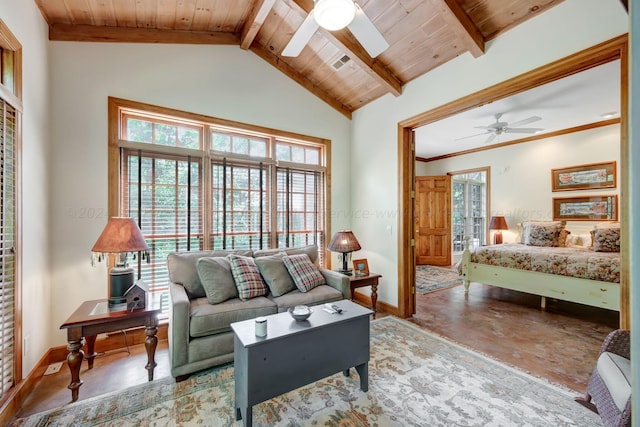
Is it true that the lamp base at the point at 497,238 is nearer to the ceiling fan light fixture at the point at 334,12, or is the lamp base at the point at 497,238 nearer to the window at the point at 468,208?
the window at the point at 468,208

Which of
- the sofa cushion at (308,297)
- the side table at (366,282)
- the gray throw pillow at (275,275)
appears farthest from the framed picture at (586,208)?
the gray throw pillow at (275,275)

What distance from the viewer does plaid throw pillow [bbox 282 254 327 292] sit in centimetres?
301

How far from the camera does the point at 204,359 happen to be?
2330mm

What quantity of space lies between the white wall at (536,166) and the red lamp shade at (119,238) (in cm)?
644

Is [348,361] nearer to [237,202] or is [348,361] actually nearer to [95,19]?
[237,202]

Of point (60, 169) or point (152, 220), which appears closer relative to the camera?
point (60, 169)

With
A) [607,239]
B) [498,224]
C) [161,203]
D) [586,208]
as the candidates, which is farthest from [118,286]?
[586,208]

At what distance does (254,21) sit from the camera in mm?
3014

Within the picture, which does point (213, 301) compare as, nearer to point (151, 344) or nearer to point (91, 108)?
point (151, 344)

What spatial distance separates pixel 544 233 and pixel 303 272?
4.29 m

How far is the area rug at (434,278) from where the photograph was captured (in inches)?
195

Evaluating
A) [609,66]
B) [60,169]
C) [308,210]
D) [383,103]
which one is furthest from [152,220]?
[609,66]

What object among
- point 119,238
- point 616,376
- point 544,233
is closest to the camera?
point 616,376

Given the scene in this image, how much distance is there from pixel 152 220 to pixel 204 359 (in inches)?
61.5
